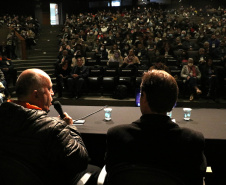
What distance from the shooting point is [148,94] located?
1.28 metres

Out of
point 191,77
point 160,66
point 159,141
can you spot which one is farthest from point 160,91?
point 191,77

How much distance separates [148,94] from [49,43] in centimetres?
1318

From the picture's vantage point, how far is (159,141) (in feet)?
3.98

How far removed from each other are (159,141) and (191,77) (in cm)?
567

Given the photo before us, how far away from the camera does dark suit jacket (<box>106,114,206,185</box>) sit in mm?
1208

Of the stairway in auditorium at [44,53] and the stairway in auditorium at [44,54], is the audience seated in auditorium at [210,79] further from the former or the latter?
the stairway in auditorium at [44,53]

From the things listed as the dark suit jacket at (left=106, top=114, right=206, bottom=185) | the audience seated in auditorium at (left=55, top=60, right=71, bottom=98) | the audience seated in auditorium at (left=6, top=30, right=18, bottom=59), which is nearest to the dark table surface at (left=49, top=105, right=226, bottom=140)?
the dark suit jacket at (left=106, top=114, right=206, bottom=185)

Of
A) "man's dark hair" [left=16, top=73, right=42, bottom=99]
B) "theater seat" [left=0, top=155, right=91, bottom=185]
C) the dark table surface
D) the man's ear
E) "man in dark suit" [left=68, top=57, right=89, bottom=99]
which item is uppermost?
"man's dark hair" [left=16, top=73, right=42, bottom=99]

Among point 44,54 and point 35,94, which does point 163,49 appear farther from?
point 35,94

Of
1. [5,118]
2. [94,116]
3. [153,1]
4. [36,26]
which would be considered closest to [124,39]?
[36,26]

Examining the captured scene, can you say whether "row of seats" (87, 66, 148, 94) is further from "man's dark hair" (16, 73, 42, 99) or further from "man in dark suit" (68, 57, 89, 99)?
"man's dark hair" (16, 73, 42, 99)

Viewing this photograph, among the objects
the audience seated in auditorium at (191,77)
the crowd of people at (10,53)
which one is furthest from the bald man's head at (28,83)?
the audience seated in auditorium at (191,77)

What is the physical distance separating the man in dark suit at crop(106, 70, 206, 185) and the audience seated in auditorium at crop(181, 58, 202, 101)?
5403mm

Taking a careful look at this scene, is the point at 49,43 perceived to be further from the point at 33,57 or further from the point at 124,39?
the point at 124,39
